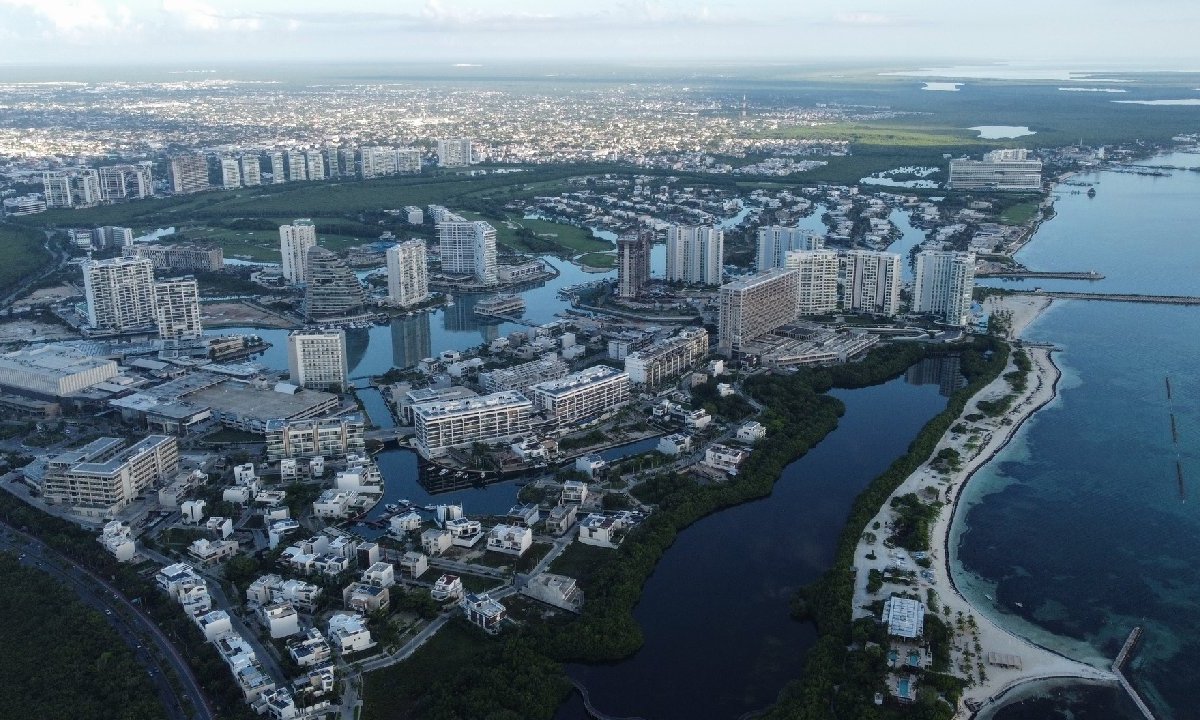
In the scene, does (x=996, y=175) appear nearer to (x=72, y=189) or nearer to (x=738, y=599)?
(x=738, y=599)

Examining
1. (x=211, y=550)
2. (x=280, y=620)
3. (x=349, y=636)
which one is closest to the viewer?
(x=349, y=636)

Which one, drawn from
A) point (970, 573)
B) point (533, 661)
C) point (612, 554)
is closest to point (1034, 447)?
point (970, 573)

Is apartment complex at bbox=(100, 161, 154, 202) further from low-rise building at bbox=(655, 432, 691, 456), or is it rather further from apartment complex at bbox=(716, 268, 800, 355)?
low-rise building at bbox=(655, 432, 691, 456)

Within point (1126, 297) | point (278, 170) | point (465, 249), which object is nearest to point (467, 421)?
point (465, 249)

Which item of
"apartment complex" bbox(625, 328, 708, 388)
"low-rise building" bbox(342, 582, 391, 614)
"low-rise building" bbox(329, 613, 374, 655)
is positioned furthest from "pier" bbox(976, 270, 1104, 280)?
"low-rise building" bbox(329, 613, 374, 655)

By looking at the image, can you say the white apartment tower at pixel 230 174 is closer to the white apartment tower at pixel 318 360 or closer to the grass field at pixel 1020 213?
the white apartment tower at pixel 318 360

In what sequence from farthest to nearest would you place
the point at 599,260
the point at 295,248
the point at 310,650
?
the point at 599,260
the point at 295,248
the point at 310,650

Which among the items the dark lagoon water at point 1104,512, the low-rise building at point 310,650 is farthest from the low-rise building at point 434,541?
the dark lagoon water at point 1104,512
